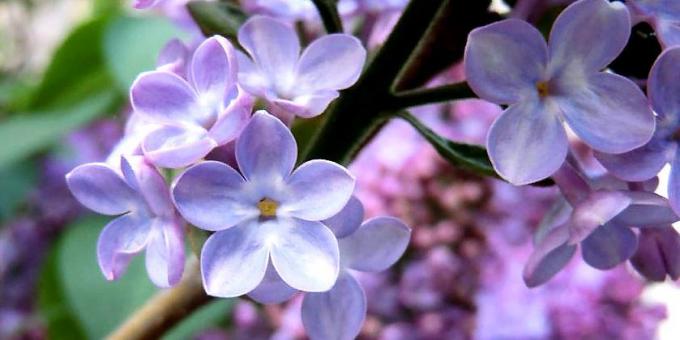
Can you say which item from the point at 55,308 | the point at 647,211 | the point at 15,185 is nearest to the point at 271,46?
the point at 647,211

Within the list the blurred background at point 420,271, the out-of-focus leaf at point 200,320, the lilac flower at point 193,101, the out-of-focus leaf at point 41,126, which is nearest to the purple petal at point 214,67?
the lilac flower at point 193,101

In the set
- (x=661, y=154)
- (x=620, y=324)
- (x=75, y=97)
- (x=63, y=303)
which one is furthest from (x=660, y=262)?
(x=75, y=97)

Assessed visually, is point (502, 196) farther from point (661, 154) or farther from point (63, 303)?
point (661, 154)

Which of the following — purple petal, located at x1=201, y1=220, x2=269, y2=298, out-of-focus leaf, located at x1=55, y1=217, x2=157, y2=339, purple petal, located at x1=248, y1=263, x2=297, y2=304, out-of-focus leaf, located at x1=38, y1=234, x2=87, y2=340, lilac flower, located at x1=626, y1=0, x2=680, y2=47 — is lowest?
out-of-focus leaf, located at x1=38, y1=234, x2=87, y2=340

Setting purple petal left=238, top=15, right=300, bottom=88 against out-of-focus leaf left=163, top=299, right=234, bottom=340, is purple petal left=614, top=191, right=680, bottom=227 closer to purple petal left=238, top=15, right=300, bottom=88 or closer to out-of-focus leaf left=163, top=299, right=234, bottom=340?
purple petal left=238, top=15, right=300, bottom=88

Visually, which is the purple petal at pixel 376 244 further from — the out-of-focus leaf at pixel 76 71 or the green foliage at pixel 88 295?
the out-of-focus leaf at pixel 76 71

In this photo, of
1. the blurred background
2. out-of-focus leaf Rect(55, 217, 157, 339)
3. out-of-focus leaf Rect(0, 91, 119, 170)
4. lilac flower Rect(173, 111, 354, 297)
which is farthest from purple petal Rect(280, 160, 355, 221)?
out-of-focus leaf Rect(0, 91, 119, 170)
